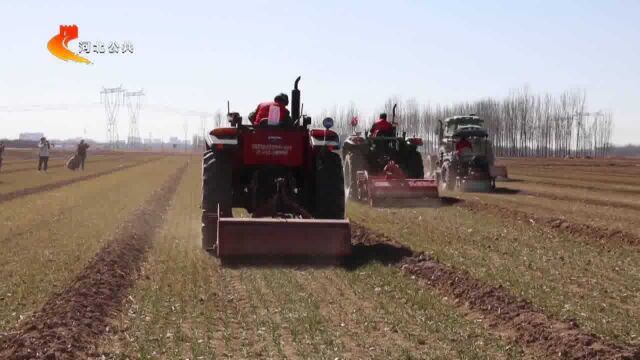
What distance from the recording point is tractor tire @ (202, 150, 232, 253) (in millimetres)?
9680

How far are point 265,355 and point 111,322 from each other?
1.58 metres

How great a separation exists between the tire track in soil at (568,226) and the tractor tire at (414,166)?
86.8 inches

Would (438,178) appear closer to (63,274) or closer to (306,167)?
(306,167)

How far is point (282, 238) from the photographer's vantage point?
8.81 meters

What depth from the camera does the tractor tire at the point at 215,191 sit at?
968 cm

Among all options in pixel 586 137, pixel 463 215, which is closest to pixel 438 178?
pixel 463 215

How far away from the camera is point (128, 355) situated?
17.2ft

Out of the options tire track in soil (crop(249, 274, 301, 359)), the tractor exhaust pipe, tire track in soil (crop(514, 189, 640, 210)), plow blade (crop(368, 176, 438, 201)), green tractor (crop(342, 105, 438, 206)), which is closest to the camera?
tire track in soil (crop(249, 274, 301, 359))

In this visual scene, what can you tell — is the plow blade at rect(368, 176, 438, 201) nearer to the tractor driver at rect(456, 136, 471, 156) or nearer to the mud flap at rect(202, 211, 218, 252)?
the tractor driver at rect(456, 136, 471, 156)

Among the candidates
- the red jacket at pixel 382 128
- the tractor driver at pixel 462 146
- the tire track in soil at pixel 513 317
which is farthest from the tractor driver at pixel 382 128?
the tire track in soil at pixel 513 317

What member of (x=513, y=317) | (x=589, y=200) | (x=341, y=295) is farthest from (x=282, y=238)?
(x=589, y=200)

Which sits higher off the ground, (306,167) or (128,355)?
(306,167)

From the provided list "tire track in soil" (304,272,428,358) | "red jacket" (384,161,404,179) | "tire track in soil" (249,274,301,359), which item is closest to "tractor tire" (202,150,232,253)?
"tire track in soil" (249,274,301,359)

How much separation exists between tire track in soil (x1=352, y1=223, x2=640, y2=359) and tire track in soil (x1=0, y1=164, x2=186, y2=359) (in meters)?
3.19
